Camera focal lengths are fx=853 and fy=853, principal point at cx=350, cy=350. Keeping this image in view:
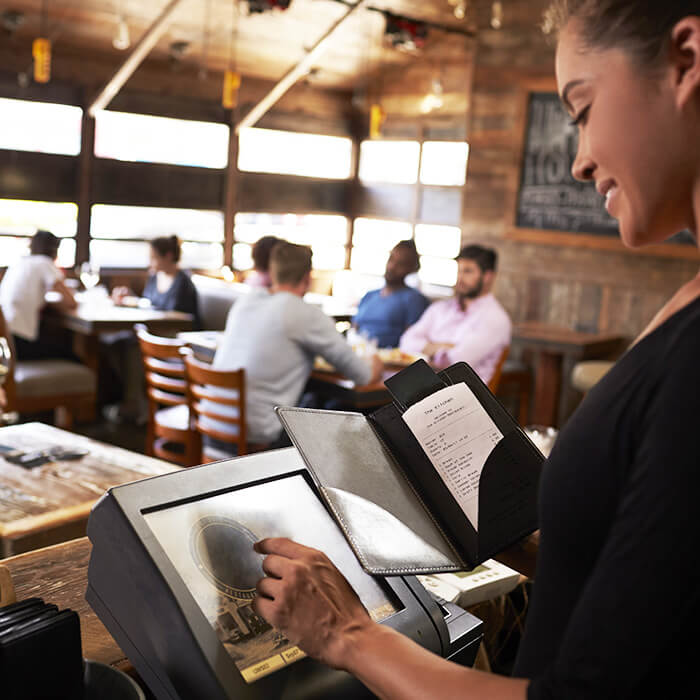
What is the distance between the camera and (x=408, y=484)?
1.04 m

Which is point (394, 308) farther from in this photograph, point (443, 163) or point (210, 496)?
point (443, 163)

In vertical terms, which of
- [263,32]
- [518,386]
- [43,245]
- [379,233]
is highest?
[263,32]

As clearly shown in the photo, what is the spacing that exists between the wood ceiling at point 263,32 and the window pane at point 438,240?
71.4 inches

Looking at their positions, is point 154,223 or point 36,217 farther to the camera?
point 154,223

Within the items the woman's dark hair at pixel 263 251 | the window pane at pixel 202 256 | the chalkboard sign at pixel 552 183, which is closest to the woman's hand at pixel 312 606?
the woman's dark hair at pixel 263 251

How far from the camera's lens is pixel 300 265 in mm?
3688

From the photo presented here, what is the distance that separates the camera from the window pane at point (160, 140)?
819 cm

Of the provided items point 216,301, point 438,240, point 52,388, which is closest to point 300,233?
point 438,240

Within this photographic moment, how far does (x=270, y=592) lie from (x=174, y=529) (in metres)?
Answer: 0.14

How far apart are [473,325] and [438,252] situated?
5.00 metres

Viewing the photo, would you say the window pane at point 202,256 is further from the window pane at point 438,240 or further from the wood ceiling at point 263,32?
the window pane at point 438,240

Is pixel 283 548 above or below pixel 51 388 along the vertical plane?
above

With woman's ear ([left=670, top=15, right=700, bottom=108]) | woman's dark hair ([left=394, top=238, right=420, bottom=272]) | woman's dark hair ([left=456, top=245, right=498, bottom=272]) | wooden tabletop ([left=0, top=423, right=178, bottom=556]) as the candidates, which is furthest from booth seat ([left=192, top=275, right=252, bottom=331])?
woman's ear ([left=670, top=15, right=700, bottom=108])

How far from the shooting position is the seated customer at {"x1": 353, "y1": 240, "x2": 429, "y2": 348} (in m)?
5.30
